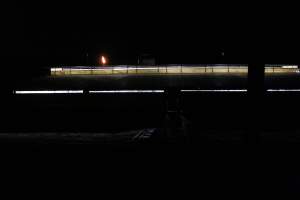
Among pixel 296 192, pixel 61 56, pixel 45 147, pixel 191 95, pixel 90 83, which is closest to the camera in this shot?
pixel 296 192

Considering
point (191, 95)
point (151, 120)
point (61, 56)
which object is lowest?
point (151, 120)

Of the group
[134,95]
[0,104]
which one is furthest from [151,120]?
[0,104]

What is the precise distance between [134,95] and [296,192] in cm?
1219

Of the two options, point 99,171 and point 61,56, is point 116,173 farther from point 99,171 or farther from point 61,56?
point 61,56

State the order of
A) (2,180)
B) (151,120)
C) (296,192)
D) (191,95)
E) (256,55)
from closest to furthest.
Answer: (296,192), (2,180), (256,55), (151,120), (191,95)

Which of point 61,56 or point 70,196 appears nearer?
point 70,196

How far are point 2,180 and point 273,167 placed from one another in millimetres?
3754

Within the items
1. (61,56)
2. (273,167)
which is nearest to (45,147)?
(273,167)

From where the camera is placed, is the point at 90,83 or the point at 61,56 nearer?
the point at 90,83

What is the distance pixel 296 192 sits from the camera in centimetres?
373

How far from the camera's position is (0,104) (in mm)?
13938

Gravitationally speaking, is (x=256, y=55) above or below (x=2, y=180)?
above

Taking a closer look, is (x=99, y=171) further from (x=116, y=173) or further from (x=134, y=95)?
(x=134, y=95)

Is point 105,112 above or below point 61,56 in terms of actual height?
below
